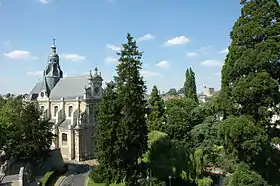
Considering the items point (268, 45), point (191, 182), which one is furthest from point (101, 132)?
point (268, 45)

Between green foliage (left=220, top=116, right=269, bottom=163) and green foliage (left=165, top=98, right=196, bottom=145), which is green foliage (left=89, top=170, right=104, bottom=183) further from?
green foliage (left=165, top=98, right=196, bottom=145)

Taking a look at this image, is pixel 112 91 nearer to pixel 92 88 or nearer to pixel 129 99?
pixel 129 99

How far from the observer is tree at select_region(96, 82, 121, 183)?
1182 inches

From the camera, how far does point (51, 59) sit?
2227 inches

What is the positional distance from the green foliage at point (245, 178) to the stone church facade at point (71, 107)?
108ft

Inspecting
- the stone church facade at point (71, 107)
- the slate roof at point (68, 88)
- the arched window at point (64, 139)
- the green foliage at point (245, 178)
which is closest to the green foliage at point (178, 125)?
the stone church facade at point (71, 107)

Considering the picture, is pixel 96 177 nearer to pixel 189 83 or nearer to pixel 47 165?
pixel 47 165

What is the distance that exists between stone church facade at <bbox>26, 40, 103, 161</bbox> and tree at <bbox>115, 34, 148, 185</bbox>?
18753 millimetres

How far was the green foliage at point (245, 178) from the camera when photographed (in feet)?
60.2

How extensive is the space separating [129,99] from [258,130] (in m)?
14.6

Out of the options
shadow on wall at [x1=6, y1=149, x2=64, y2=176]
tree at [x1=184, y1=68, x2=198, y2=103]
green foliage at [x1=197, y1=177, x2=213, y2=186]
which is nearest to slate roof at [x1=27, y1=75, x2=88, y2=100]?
shadow on wall at [x1=6, y1=149, x2=64, y2=176]

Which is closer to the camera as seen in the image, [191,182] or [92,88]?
[191,182]

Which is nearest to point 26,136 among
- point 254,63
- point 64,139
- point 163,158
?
point 163,158

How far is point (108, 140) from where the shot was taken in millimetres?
30141
